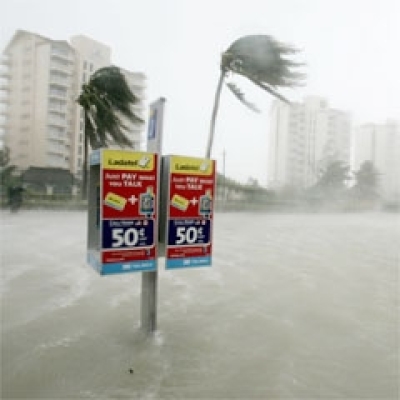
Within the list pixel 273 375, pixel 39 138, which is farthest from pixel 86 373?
pixel 39 138

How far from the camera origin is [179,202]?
284cm

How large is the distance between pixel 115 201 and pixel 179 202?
0.44 metres

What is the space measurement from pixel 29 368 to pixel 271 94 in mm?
4332

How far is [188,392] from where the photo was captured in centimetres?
229

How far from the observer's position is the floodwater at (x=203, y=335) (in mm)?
2373

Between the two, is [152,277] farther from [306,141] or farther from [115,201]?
[306,141]

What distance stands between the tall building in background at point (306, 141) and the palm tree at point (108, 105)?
108 ft

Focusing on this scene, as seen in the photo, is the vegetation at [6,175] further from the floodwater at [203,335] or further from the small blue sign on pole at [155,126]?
the small blue sign on pole at [155,126]

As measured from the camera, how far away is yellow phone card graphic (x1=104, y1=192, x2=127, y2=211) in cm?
255

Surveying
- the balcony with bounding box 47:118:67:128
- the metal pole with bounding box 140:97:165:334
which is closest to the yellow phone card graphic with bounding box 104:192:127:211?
the metal pole with bounding box 140:97:165:334

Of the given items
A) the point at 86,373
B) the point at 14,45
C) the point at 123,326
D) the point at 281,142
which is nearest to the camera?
the point at 86,373

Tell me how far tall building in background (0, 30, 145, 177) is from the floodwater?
1762 cm

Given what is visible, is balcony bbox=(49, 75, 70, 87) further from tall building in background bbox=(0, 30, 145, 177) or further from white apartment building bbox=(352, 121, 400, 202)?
white apartment building bbox=(352, 121, 400, 202)

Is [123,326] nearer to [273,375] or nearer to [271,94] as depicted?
[273,375]
